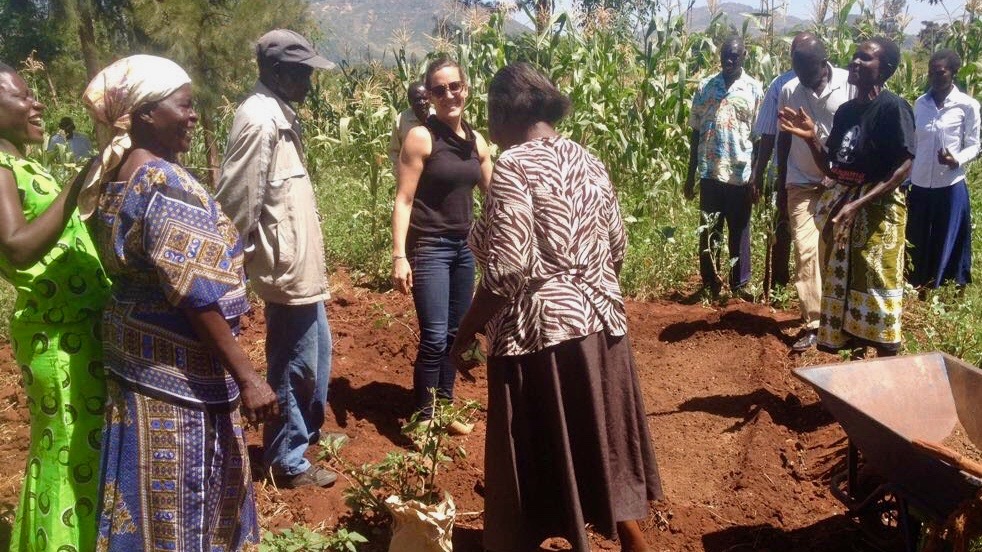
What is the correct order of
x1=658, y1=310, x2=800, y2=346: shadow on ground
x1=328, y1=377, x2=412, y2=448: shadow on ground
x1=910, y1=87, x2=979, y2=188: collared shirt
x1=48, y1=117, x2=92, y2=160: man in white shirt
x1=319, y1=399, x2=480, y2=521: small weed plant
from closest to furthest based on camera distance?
x1=319, y1=399, x2=480, y2=521: small weed plant, x1=328, y1=377, x2=412, y2=448: shadow on ground, x1=658, y1=310, x2=800, y2=346: shadow on ground, x1=910, y1=87, x2=979, y2=188: collared shirt, x1=48, y1=117, x2=92, y2=160: man in white shirt

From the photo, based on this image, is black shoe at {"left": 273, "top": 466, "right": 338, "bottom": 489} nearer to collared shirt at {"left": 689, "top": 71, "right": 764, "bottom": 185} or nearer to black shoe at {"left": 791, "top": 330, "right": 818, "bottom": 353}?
black shoe at {"left": 791, "top": 330, "right": 818, "bottom": 353}

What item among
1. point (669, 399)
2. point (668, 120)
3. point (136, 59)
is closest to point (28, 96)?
point (136, 59)

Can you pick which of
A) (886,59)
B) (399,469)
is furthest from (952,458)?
(886,59)

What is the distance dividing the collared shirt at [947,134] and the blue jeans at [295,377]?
4.56 metres

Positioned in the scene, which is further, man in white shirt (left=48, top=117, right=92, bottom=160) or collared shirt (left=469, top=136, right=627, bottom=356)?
man in white shirt (left=48, top=117, right=92, bottom=160)

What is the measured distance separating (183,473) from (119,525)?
23 cm

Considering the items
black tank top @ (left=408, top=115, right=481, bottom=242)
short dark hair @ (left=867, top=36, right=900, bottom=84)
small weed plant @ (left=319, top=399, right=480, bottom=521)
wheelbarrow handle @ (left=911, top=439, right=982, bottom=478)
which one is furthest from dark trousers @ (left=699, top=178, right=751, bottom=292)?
wheelbarrow handle @ (left=911, top=439, right=982, bottom=478)

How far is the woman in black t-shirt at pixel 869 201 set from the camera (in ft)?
13.3

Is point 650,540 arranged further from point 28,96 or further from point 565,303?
point 28,96

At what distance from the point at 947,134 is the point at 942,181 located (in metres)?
0.34

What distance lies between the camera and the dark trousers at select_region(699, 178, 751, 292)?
19.6 ft

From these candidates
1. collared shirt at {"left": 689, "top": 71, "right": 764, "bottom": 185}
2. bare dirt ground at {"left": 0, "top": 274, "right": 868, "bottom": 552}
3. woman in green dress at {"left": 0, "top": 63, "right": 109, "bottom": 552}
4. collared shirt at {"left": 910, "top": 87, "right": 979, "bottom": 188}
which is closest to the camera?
woman in green dress at {"left": 0, "top": 63, "right": 109, "bottom": 552}

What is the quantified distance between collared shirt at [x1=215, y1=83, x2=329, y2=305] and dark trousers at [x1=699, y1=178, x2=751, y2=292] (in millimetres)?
3423

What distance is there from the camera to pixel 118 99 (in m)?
2.21
